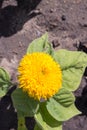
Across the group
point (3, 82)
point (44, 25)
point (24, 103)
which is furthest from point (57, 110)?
point (44, 25)

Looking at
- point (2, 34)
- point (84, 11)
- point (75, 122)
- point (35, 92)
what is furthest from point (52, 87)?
point (84, 11)

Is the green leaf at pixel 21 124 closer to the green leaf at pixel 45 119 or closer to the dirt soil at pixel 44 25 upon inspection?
the green leaf at pixel 45 119

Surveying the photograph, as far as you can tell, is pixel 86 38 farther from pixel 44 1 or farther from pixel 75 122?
pixel 75 122

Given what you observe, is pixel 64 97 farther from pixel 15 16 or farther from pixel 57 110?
pixel 15 16

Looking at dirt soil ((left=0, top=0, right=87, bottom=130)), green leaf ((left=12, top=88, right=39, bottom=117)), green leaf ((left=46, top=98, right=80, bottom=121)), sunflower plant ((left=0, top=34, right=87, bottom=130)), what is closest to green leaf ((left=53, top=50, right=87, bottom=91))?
sunflower plant ((left=0, top=34, right=87, bottom=130))

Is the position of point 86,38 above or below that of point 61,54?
below

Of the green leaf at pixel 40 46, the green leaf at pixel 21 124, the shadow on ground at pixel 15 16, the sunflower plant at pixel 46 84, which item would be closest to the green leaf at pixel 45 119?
the sunflower plant at pixel 46 84
